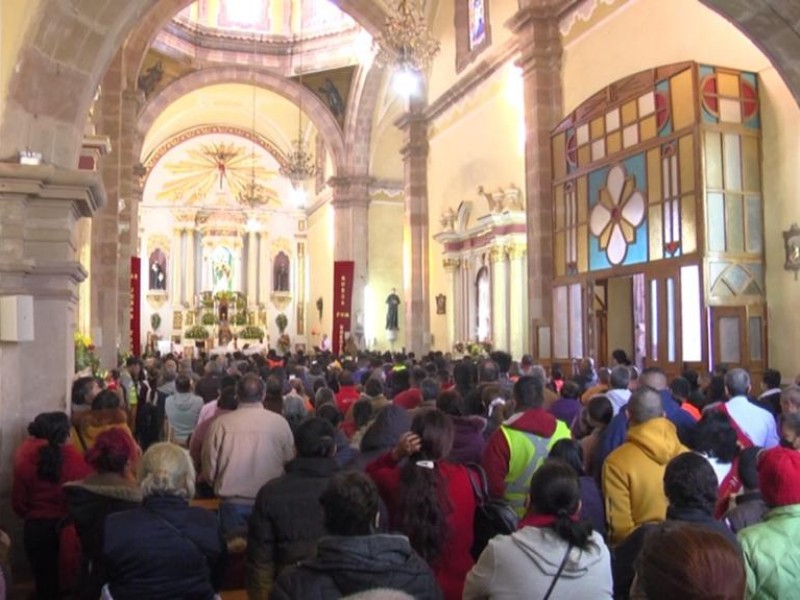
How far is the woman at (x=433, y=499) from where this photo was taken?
10.8 ft

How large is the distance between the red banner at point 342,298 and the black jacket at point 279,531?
21182mm

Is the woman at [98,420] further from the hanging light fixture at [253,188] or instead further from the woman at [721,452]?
the hanging light fixture at [253,188]

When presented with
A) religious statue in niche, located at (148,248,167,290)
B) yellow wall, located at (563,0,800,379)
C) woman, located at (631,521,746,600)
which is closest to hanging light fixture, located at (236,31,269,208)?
religious statue in niche, located at (148,248,167,290)

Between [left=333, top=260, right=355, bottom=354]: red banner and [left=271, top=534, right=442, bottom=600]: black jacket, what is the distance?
72.6 ft

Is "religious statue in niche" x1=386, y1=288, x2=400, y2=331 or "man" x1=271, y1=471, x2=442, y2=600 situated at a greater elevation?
"religious statue in niche" x1=386, y1=288, x2=400, y2=331

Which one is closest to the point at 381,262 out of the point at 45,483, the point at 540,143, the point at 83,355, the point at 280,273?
the point at 280,273

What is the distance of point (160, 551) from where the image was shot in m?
2.92

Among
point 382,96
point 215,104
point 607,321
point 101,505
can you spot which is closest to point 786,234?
point 607,321

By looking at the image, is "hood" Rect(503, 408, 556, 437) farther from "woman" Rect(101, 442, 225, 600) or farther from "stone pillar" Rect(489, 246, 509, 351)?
"stone pillar" Rect(489, 246, 509, 351)

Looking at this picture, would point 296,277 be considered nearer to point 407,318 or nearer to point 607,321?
point 407,318

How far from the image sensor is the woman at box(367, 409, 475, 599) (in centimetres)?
330

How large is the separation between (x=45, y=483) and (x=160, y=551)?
6.47ft

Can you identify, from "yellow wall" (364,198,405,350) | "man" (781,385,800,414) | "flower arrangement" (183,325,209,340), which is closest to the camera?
"man" (781,385,800,414)

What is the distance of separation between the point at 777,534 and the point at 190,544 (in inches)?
75.5
